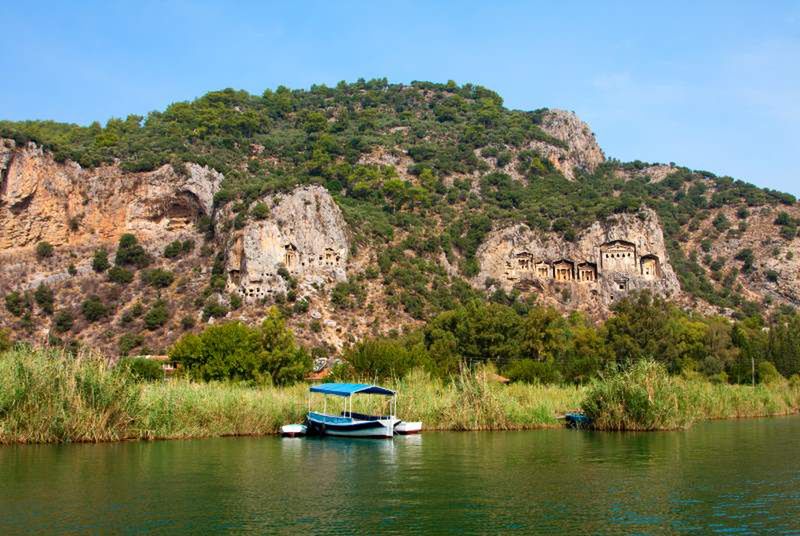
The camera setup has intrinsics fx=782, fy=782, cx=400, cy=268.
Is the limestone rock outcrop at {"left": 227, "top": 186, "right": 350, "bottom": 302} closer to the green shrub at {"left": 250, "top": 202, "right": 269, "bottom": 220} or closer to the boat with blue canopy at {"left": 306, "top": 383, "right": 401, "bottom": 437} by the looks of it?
the green shrub at {"left": 250, "top": 202, "right": 269, "bottom": 220}

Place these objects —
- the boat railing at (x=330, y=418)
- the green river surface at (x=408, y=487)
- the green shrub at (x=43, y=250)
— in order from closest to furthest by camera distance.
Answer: the green river surface at (x=408, y=487) → the boat railing at (x=330, y=418) → the green shrub at (x=43, y=250)

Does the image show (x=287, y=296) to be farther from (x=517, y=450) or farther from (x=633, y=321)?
(x=517, y=450)

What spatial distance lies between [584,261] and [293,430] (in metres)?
61.3

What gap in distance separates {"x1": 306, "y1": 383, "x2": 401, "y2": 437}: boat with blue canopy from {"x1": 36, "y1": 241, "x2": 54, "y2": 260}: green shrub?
167 ft

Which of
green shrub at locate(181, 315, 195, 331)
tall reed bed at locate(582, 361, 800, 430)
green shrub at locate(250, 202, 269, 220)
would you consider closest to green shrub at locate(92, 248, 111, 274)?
green shrub at locate(181, 315, 195, 331)

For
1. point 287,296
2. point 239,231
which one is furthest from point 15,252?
point 287,296

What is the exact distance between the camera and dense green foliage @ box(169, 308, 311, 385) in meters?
46.2

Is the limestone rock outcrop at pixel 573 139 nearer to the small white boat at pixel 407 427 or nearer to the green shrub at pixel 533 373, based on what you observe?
the green shrub at pixel 533 373

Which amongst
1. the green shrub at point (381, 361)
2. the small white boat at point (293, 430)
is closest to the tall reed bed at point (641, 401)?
the green shrub at point (381, 361)

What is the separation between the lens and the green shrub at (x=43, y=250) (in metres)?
75.3

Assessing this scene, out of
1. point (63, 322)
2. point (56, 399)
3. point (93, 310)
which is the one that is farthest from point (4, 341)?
point (56, 399)

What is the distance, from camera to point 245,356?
4662cm

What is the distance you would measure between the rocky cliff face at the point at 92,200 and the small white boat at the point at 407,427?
53.5 meters

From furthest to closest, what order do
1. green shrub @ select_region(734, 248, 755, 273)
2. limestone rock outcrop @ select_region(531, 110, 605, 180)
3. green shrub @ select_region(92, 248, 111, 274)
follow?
limestone rock outcrop @ select_region(531, 110, 605, 180) → green shrub @ select_region(734, 248, 755, 273) → green shrub @ select_region(92, 248, 111, 274)
